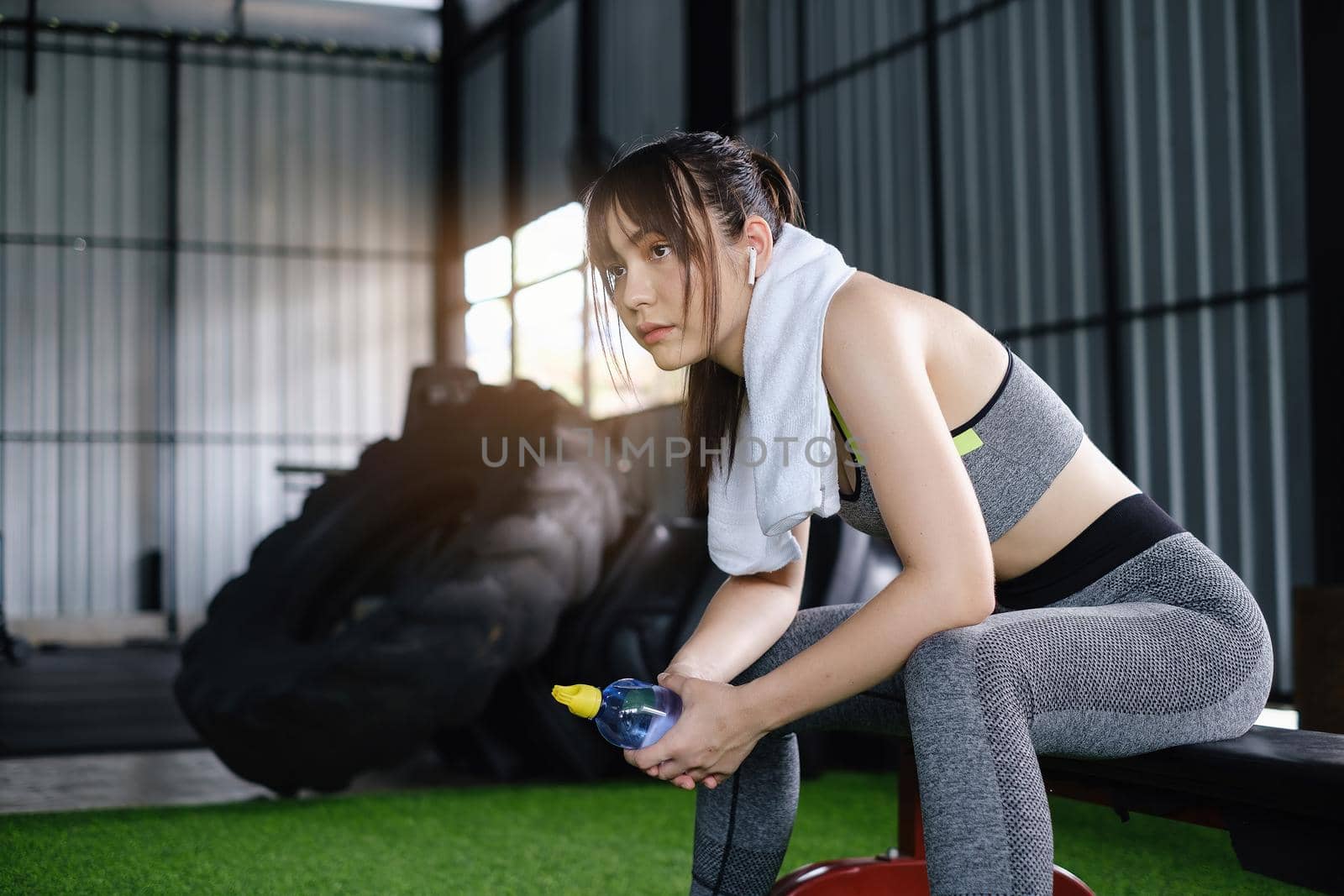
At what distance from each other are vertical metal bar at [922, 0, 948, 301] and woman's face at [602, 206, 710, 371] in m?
3.68

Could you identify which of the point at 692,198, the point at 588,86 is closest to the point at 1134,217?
the point at 692,198

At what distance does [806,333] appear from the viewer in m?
1.01

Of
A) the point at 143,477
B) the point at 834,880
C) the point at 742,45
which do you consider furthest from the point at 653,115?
the point at 834,880

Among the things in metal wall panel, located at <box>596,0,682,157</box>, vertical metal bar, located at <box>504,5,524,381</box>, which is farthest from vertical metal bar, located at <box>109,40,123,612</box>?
metal wall panel, located at <box>596,0,682,157</box>

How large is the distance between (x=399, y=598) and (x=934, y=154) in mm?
2858

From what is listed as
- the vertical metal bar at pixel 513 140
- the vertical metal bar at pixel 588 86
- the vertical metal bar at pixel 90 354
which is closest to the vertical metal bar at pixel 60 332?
the vertical metal bar at pixel 90 354

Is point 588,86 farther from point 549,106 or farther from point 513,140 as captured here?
point 513,140

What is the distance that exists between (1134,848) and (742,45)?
14.8ft

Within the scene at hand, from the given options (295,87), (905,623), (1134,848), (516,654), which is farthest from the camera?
(295,87)

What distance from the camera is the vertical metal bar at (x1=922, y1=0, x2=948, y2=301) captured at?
4.65 m

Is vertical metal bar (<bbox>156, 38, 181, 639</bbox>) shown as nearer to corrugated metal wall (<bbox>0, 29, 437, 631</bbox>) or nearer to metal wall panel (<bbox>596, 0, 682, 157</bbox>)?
corrugated metal wall (<bbox>0, 29, 437, 631</bbox>)

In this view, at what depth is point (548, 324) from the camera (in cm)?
761

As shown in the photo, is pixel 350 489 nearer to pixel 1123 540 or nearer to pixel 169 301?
pixel 1123 540

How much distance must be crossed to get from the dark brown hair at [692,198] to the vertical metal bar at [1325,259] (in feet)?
8.05
